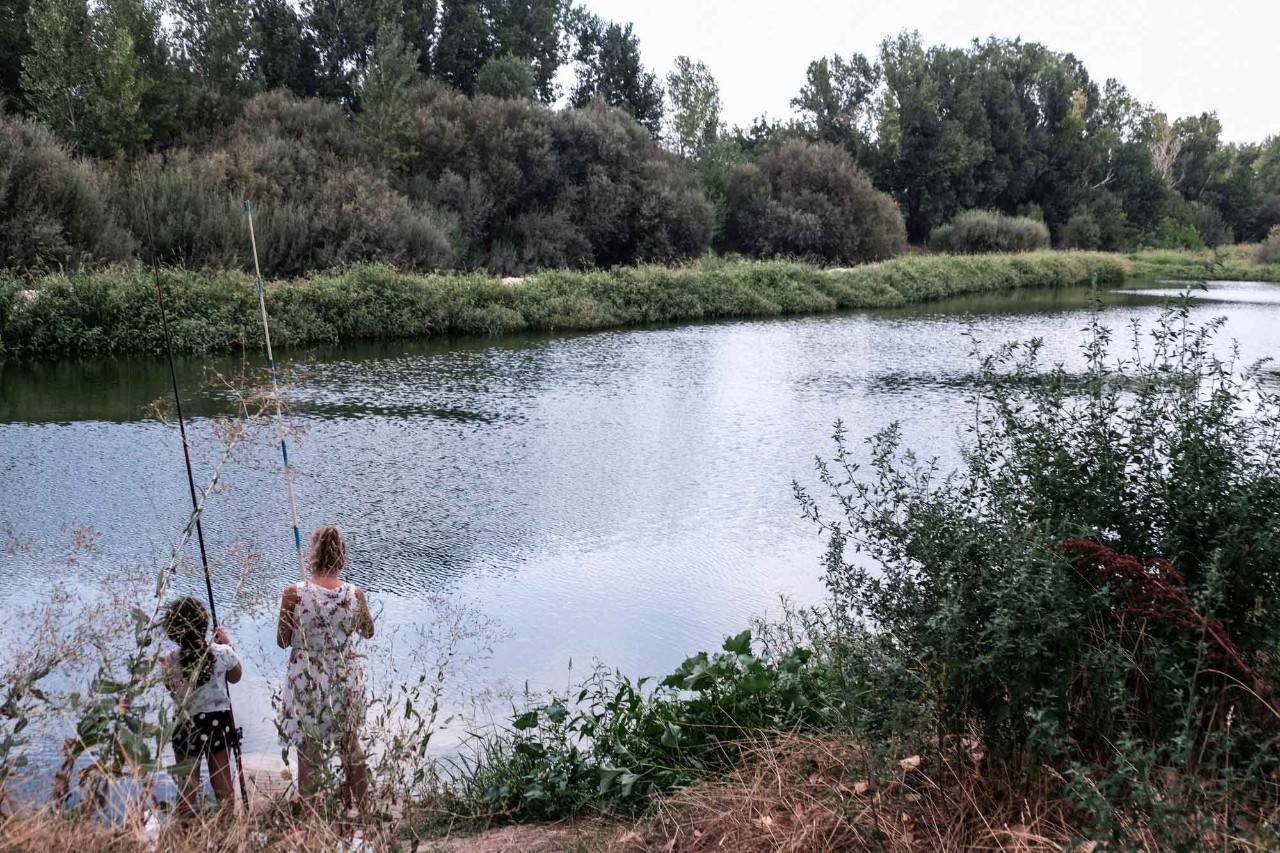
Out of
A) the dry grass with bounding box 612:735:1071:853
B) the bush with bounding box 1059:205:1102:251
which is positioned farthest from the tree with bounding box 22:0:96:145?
the bush with bounding box 1059:205:1102:251

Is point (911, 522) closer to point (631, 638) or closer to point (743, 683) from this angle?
point (743, 683)

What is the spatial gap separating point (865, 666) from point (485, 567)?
16.1 feet

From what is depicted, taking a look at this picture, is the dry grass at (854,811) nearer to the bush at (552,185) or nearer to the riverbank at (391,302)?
the riverbank at (391,302)

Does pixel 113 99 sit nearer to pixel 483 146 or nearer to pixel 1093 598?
pixel 483 146

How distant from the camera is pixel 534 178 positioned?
38.1 meters

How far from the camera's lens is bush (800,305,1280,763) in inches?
127

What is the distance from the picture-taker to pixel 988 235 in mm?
51156

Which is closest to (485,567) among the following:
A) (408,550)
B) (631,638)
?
(408,550)

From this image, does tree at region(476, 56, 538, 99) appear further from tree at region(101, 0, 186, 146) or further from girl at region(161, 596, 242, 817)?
girl at region(161, 596, 242, 817)

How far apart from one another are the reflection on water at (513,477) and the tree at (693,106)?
32.5m

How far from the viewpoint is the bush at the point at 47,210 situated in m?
22.4

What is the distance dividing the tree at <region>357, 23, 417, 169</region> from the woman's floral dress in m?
32.7

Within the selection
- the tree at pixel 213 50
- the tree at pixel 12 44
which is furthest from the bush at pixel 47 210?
the tree at pixel 213 50

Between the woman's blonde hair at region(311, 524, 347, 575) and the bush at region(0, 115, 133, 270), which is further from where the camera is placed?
the bush at region(0, 115, 133, 270)
